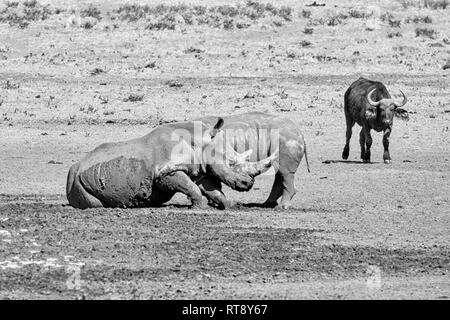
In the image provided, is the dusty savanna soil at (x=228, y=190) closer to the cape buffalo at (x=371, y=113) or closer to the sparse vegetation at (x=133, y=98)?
the sparse vegetation at (x=133, y=98)

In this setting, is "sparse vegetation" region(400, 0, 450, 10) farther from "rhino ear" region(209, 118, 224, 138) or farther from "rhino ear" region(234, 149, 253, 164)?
"rhino ear" region(234, 149, 253, 164)

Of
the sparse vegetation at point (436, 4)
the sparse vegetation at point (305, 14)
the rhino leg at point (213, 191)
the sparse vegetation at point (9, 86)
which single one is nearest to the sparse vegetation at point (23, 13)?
the sparse vegetation at point (305, 14)

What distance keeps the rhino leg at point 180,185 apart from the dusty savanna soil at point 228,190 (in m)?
0.24

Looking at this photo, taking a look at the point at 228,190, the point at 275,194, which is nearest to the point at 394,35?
the point at 228,190

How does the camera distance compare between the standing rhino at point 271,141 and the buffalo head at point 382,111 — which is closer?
the standing rhino at point 271,141

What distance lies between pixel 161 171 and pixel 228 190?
111 inches

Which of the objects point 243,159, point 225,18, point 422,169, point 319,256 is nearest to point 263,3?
point 225,18

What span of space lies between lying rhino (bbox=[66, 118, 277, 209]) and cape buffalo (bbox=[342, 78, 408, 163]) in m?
6.01

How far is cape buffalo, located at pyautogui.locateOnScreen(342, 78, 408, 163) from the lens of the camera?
62.8 feet

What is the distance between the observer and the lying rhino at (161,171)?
43.0 feet

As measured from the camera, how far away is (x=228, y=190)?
1574 centimetres

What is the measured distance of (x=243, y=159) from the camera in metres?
13.2

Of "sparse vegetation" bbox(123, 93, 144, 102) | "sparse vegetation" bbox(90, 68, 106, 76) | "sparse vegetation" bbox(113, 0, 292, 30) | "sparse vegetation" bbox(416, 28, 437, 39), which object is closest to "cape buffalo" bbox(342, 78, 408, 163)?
"sparse vegetation" bbox(123, 93, 144, 102)
